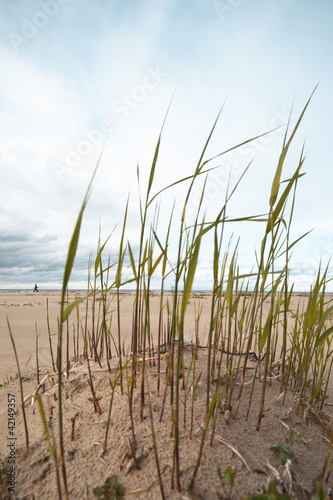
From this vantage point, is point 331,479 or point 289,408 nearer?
point 331,479

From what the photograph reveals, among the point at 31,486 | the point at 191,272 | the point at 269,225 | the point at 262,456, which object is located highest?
the point at 269,225

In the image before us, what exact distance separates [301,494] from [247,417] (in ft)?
1.09

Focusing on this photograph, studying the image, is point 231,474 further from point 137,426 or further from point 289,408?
point 289,408

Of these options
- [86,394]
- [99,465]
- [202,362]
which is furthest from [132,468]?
[202,362]

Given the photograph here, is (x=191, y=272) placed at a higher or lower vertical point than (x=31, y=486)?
higher

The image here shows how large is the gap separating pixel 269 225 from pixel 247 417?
2.65ft

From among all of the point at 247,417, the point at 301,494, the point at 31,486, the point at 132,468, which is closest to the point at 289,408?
the point at 247,417

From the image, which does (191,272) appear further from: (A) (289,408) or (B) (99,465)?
(A) (289,408)

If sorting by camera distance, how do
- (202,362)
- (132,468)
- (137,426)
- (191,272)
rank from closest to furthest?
(191,272), (132,468), (137,426), (202,362)

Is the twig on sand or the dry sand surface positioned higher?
the twig on sand

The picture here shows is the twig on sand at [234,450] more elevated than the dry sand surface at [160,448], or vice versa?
the twig on sand at [234,450]

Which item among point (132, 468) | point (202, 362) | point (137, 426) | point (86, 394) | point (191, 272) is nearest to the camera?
point (191, 272)

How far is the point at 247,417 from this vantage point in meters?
1.17

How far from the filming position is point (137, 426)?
1102 millimetres
